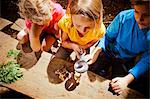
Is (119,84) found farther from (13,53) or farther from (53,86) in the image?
(13,53)

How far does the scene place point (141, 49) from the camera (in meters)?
2.54

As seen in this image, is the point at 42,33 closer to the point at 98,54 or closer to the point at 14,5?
the point at 98,54

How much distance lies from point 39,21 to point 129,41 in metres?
0.81

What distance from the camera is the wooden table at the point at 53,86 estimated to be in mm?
2457

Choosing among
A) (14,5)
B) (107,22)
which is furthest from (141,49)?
(14,5)

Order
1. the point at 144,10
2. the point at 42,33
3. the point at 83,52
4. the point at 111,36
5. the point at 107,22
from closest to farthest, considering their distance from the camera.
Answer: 1. the point at 144,10
2. the point at 111,36
3. the point at 83,52
4. the point at 42,33
5. the point at 107,22

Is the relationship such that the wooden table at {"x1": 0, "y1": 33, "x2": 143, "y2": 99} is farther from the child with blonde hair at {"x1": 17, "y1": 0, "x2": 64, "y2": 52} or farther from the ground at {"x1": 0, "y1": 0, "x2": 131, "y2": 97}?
the ground at {"x1": 0, "y1": 0, "x2": 131, "y2": 97}

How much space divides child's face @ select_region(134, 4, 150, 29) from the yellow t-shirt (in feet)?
1.67

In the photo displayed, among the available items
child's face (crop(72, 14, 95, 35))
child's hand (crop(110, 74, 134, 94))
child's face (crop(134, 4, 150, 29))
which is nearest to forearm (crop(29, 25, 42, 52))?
child's face (crop(72, 14, 95, 35))

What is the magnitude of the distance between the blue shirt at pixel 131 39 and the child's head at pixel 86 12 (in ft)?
0.67

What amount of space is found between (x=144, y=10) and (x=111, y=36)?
0.57 metres

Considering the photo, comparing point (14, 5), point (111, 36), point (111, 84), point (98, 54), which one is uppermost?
point (14, 5)

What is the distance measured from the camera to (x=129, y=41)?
2.51 meters

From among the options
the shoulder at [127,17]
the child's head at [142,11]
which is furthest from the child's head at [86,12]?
the child's head at [142,11]
